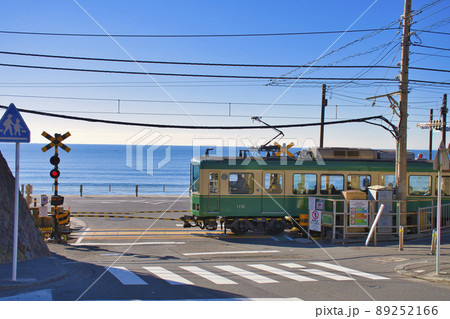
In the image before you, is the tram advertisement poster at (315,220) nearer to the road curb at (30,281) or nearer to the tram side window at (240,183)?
the tram side window at (240,183)

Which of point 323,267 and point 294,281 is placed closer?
point 294,281

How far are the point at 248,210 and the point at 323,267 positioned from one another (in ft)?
24.0

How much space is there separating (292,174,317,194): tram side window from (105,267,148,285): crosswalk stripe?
10188 mm

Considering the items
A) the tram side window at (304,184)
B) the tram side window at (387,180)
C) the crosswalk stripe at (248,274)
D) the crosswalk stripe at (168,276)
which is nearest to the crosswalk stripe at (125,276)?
the crosswalk stripe at (168,276)

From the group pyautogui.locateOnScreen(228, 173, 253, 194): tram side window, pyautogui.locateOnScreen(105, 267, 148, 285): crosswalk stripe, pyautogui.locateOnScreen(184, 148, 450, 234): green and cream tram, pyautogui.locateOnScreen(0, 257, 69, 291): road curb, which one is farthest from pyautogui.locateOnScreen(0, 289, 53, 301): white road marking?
pyautogui.locateOnScreen(228, 173, 253, 194): tram side window

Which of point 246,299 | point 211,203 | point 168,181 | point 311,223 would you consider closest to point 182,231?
point 211,203

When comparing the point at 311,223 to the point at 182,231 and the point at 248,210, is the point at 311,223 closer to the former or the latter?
the point at 248,210

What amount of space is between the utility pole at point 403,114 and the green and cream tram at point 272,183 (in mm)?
742

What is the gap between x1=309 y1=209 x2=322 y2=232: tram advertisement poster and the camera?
1862cm

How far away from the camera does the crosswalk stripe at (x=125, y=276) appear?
397 inches

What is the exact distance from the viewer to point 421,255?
1498cm

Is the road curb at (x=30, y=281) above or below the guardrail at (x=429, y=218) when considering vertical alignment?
below

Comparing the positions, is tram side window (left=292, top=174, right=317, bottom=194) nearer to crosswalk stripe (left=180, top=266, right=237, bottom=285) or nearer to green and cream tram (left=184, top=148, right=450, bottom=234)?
green and cream tram (left=184, top=148, right=450, bottom=234)
